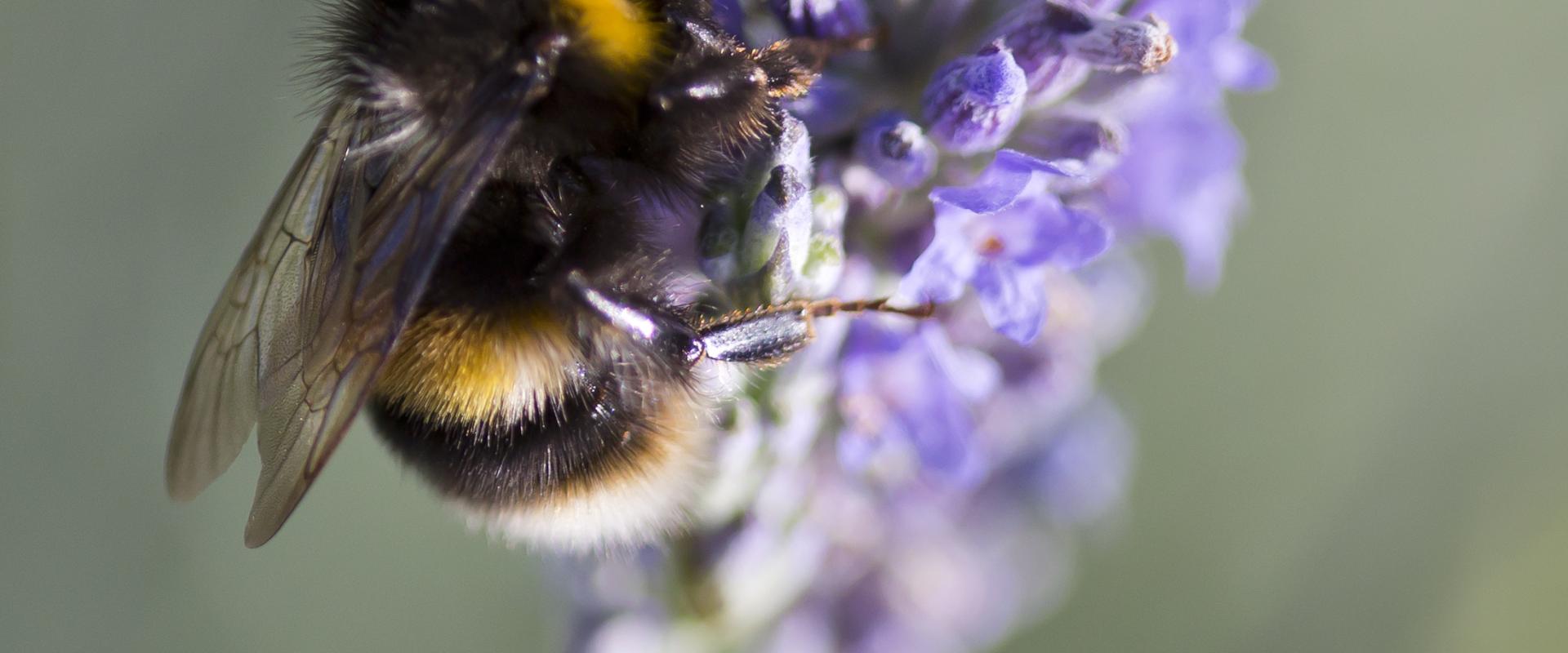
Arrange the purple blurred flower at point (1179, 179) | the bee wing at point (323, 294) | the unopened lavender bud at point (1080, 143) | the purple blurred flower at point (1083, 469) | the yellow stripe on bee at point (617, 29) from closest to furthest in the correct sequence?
the bee wing at point (323, 294), the yellow stripe on bee at point (617, 29), the unopened lavender bud at point (1080, 143), the purple blurred flower at point (1179, 179), the purple blurred flower at point (1083, 469)

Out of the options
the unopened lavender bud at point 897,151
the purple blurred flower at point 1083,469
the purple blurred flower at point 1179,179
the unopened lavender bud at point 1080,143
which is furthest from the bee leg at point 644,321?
the purple blurred flower at point 1083,469

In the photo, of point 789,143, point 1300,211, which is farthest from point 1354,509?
point 789,143

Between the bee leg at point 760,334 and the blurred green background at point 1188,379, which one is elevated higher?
the bee leg at point 760,334

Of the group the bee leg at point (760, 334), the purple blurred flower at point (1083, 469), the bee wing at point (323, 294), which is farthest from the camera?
the purple blurred flower at point (1083, 469)

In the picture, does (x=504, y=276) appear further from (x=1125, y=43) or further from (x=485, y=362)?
(x=1125, y=43)

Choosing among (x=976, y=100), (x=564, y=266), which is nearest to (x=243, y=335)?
(x=564, y=266)

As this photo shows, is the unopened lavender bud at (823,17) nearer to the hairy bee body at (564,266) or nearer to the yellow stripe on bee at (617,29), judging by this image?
the hairy bee body at (564,266)

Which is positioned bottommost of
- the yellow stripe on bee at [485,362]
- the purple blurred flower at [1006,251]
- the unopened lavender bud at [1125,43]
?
the yellow stripe on bee at [485,362]
